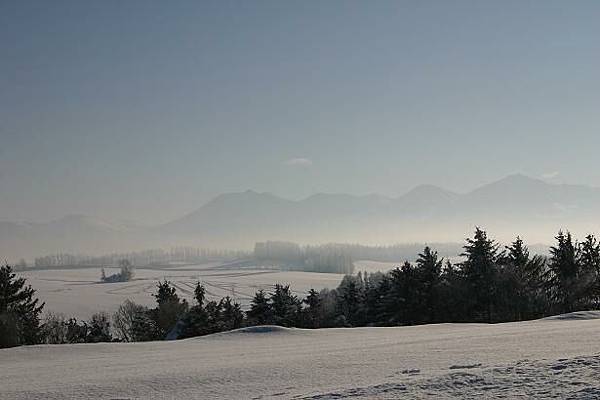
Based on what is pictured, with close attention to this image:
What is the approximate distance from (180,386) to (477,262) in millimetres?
55182

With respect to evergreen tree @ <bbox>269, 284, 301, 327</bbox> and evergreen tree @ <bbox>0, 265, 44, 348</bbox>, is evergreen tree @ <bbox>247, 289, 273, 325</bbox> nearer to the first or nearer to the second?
evergreen tree @ <bbox>269, 284, 301, 327</bbox>

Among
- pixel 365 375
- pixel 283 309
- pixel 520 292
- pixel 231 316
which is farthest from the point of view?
pixel 231 316

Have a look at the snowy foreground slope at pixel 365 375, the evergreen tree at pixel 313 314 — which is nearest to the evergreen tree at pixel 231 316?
the evergreen tree at pixel 313 314

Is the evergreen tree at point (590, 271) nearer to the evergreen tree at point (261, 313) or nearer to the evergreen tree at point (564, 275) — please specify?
the evergreen tree at point (564, 275)

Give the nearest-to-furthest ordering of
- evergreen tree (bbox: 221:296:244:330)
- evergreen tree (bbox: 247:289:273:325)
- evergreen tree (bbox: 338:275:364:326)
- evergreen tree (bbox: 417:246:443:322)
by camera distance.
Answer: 1. evergreen tree (bbox: 417:246:443:322)
2. evergreen tree (bbox: 247:289:273:325)
3. evergreen tree (bbox: 338:275:364:326)
4. evergreen tree (bbox: 221:296:244:330)

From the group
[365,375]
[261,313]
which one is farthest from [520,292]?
[365,375]

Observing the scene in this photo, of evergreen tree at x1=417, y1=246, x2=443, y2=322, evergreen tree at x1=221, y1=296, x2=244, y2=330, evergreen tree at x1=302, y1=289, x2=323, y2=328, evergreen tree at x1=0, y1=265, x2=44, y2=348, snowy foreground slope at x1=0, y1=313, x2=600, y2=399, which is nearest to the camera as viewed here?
snowy foreground slope at x1=0, y1=313, x2=600, y2=399

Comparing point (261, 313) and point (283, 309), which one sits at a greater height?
point (283, 309)

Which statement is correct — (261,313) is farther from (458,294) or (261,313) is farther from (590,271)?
(590,271)

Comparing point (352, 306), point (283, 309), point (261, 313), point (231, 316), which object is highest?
point (283, 309)

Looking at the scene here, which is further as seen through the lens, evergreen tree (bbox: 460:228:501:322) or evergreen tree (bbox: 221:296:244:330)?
evergreen tree (bbox: 221:296:244:330)

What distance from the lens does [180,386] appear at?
54.0 ft

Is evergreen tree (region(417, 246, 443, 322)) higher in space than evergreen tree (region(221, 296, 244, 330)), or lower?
higher

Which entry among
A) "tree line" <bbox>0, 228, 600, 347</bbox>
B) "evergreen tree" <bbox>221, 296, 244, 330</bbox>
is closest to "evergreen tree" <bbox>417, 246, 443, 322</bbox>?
"tree line" <bbox>0, 228, 600, 347</bbox>
